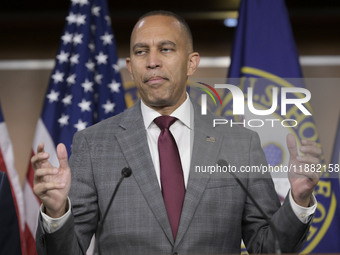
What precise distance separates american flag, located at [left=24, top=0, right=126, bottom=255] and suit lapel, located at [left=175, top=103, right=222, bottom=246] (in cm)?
108

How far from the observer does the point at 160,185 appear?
1.85 metres

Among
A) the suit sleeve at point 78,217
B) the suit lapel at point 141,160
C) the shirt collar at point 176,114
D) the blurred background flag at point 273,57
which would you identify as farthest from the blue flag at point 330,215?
the suit sleeve at point 78,217

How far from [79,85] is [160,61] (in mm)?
1170

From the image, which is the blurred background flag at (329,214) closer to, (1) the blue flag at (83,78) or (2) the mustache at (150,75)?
(1) the blue flag at (83,78)

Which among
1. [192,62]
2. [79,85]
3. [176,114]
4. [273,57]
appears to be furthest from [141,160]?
[273,57]

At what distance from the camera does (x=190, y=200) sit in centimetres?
181

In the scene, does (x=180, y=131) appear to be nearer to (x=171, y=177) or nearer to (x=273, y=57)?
(x=171, y=177)

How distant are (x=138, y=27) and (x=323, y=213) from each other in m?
1.62

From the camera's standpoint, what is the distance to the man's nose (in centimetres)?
190

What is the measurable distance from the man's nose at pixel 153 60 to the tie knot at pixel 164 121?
0.65 feet

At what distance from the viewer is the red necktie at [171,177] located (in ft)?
5.95

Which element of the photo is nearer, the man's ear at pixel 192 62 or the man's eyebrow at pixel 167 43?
the man's eyebrow at pixel 167 43

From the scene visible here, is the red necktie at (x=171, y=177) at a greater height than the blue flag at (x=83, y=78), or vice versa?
the blue flag at (x=83, y=78)

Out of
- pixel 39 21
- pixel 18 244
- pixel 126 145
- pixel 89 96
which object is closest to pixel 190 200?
pixel 126 145
